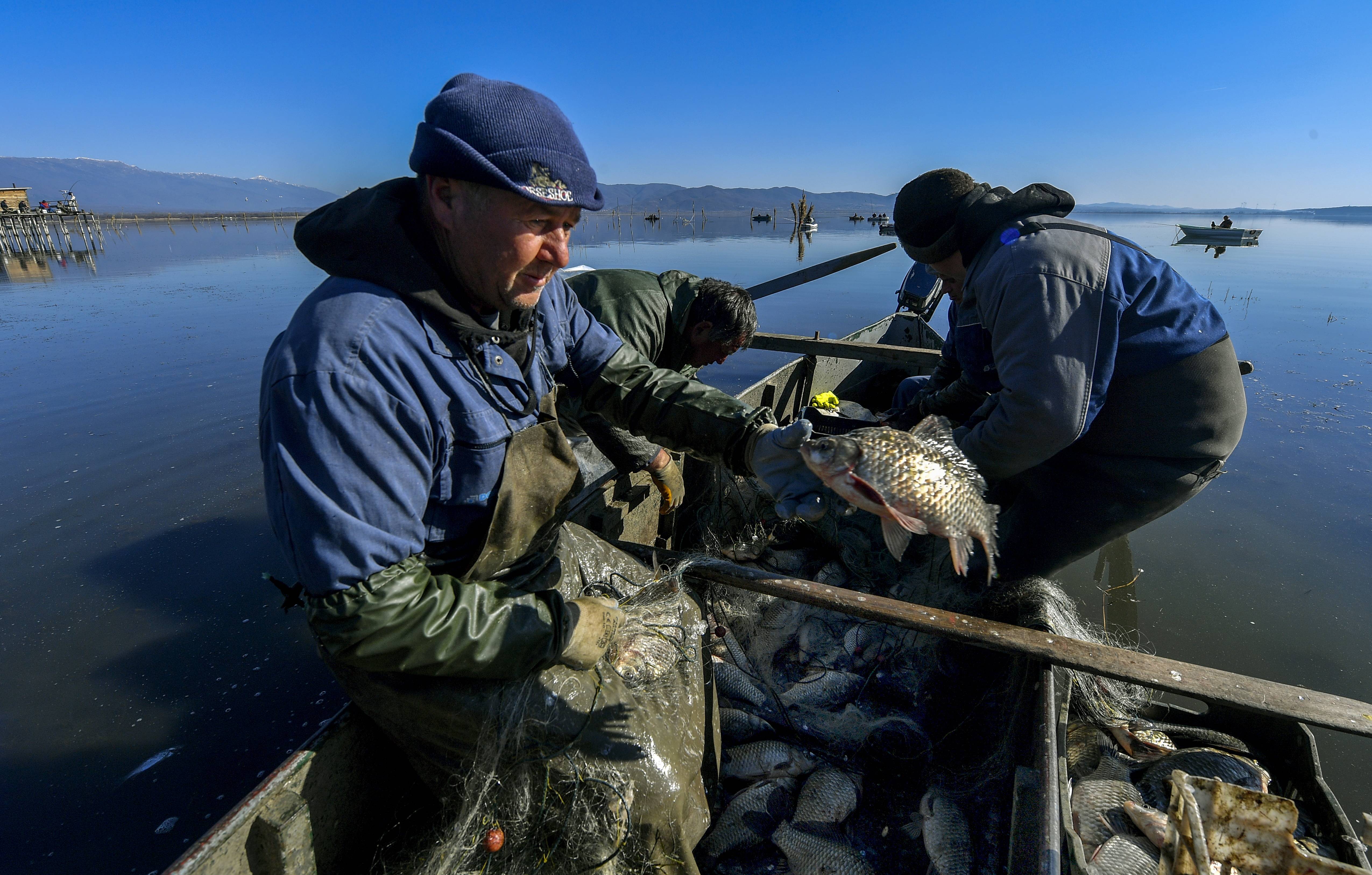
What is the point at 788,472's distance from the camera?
2863 mm

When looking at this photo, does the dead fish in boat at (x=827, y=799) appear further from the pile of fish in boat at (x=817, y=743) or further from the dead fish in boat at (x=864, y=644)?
the dead fish in boat at (x=864, y=644)

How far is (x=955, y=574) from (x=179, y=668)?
5.49 m

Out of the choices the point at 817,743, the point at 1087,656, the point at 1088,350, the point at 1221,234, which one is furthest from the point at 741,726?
the point at 1221,234

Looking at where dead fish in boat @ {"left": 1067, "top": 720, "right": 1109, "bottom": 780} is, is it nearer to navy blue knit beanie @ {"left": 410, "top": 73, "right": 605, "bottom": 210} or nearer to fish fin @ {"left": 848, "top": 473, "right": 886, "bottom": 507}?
fish fin @ {"left": 848, "top": 473, "right": 886, "bottom": 507}

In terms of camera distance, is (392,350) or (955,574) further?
(955,574)

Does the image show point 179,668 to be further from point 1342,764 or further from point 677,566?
point 1342,764

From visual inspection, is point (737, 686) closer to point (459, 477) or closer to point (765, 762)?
point (765, 762)

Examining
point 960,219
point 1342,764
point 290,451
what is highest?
point 960,219

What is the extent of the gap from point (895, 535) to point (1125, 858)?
147cm

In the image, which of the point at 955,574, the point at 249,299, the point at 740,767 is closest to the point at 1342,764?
the point at 955,574

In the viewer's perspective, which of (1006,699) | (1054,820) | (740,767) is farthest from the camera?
(1006,699)

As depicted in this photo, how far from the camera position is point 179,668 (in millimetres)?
4695

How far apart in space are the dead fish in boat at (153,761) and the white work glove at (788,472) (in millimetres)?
4159

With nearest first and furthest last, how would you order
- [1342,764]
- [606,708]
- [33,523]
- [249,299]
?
[606,708] → [1342,764] → [33,523] → [249,299]
